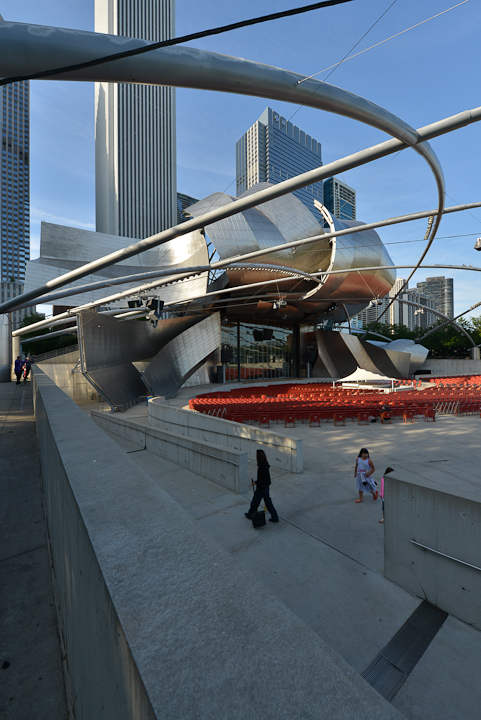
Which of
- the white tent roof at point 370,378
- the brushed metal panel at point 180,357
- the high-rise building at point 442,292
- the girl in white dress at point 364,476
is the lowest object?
the girl in white dress at point 364,476

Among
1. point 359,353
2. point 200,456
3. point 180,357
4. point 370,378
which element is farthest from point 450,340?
point 200,456

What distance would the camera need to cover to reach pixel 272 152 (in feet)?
232

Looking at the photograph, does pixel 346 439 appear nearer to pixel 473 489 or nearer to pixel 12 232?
pixel 473 489

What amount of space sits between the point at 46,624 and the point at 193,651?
299cm

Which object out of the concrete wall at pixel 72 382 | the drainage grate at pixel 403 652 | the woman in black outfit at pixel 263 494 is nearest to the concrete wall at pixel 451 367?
the concrete wall at pixel 72 382

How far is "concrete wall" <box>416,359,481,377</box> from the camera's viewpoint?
49.7 m

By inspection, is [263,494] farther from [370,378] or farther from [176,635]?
[370,378]

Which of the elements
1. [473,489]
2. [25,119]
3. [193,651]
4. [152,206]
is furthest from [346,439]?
[25,119]

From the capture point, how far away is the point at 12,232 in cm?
13688

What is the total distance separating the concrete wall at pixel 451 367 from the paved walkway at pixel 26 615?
177ft

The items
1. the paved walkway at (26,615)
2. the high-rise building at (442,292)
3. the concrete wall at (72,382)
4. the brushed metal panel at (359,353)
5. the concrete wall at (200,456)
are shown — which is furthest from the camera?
the high-rise building at (442,292)

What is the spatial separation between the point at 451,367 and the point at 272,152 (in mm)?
52732

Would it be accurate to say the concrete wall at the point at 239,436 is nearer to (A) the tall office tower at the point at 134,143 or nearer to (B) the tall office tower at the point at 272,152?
(B) the tall office tower at the point at 272,152

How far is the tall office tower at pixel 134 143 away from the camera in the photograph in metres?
114
